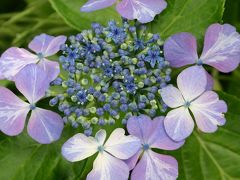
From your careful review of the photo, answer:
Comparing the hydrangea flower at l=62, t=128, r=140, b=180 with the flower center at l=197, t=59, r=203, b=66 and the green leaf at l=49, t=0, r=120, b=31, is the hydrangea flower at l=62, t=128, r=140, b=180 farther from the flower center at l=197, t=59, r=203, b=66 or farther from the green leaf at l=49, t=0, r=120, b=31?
the green leaf at l=49, t=0, r=120, b=31

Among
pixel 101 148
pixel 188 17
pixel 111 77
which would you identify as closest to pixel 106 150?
pixel 101 148

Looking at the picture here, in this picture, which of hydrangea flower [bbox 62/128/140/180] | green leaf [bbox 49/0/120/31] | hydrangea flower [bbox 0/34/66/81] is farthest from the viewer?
green leaf [bbox 49/0/120/31]

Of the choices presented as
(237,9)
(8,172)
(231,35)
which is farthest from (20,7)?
(231,35)

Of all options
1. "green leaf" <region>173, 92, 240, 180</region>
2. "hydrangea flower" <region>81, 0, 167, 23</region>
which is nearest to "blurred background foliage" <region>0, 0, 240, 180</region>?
"green leaf" <region>173, 92, 240, 180</region>

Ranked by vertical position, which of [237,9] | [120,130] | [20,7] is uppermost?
[120,130]

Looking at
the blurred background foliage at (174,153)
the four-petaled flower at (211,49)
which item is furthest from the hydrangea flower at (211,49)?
the blurred background foliage at (174,153)

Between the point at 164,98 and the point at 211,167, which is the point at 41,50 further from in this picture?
the point at 211,167
